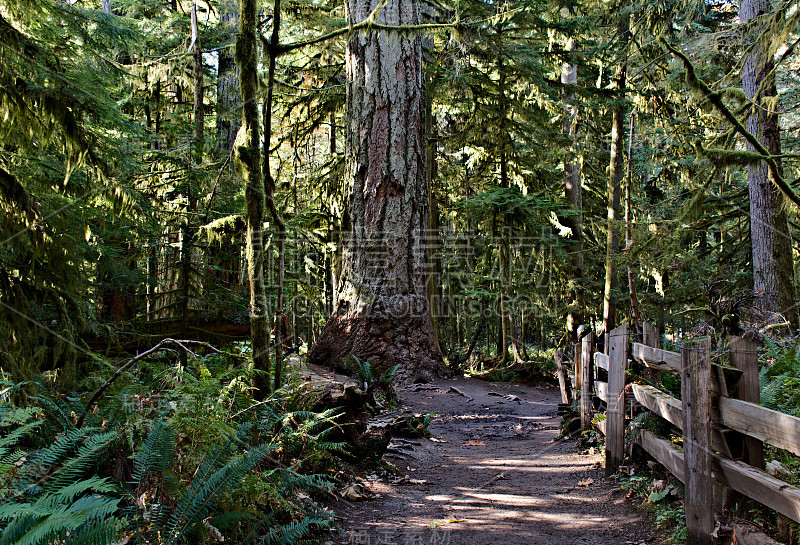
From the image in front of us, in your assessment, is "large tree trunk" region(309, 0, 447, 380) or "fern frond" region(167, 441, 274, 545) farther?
"large tree trunk" region(309, 0, 447, 380)

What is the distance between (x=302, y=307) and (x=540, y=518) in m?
13.2

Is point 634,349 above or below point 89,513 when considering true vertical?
above

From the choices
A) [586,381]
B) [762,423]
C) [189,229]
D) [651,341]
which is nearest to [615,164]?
[586,381]

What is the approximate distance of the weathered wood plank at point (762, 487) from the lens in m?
2.92

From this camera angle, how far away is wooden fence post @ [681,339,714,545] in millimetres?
3793

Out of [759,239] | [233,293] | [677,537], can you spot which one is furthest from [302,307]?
[677,537]

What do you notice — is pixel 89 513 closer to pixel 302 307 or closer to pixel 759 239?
pixel 759 239

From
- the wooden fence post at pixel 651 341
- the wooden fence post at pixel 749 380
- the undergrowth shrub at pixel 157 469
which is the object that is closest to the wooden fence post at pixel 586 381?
the wooden fence post at pixel 651 341

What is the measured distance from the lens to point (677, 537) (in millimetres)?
4098

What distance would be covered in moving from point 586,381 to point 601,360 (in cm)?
65

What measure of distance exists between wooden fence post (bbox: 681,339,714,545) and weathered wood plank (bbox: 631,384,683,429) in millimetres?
340

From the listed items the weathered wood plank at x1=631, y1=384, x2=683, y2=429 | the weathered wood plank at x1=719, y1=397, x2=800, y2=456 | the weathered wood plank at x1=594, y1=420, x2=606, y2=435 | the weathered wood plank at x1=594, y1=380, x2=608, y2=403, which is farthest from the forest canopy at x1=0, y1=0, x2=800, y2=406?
the weathered wood plank at x1=594, y1=420, x2=606, y2=435

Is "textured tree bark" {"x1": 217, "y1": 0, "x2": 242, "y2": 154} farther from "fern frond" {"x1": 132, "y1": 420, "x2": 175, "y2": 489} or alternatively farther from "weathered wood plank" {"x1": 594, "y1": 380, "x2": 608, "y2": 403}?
"fern frond" {"x1": 132, "y1": 420, "x2": 175, "y2": 489}

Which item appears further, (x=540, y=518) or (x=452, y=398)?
(x=452, y=398)
